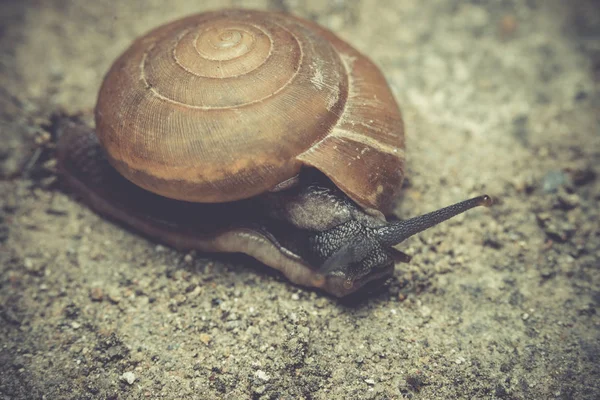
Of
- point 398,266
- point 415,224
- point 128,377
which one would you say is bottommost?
point 128,377

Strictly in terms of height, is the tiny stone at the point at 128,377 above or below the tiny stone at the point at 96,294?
below

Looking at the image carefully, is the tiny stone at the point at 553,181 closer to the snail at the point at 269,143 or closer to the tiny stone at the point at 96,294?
the snail at the point at 269,143

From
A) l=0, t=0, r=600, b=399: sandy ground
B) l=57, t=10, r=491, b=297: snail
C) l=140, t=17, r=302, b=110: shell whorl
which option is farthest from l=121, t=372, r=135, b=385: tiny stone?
l=140, t=17, r=302, b=110: shell whorl

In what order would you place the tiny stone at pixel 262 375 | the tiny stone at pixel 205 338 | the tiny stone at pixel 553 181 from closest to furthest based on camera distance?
the tiny stone at pixel 262 375 → the tiny stone at pixel 205 338 → the tiny stone at pixel 553 181

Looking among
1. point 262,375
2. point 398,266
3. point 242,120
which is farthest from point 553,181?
point 262,375

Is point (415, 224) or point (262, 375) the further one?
point (415, 224)

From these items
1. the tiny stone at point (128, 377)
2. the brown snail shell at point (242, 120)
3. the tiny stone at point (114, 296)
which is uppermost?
the brown snail shell at point (242, 120)

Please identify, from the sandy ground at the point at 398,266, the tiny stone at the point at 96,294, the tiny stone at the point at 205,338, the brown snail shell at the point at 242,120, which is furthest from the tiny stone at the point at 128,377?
the brown snail shell at the point at 242,120

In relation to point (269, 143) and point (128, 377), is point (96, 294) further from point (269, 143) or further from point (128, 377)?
point (269, 143)

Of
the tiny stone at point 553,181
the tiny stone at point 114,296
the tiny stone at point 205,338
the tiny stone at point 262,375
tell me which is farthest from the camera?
the tiny stone at point 553,181
